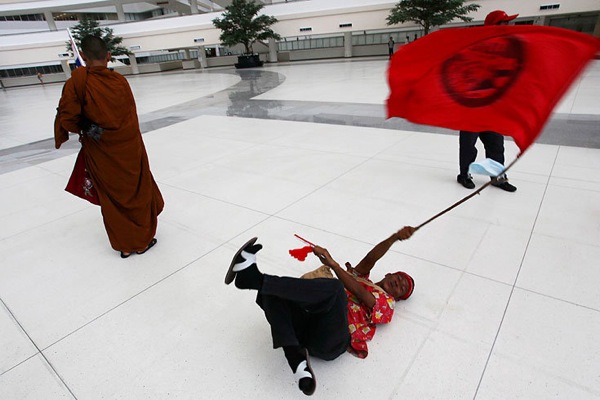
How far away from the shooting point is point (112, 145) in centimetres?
270

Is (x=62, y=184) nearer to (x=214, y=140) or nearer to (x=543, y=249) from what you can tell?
(x=214, y=140)

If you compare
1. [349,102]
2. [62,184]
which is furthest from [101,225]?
[349,102]

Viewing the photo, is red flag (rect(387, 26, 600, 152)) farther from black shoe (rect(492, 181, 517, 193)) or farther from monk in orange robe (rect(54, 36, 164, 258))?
black shoe (rect(492, 181, 517, 193))

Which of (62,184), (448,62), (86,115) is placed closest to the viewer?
(448,62)

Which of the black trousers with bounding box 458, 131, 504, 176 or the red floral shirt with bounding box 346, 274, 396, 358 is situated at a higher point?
the black trousers with bounding box 458, 131, 504, 176

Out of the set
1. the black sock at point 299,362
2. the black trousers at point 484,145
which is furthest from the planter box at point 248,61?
the black sock at point 299,362

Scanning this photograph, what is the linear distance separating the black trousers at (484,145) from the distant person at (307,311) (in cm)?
227

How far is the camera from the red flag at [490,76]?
5.12ft

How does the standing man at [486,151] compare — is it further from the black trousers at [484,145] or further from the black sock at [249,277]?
the black sock at [249,277]

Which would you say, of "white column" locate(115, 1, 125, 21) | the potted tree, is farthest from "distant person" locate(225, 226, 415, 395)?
"white column" locate(115, 1, 125, 21)

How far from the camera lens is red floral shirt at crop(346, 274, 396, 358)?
1886 millimetres

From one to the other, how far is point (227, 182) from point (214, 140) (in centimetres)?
221

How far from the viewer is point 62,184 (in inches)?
186

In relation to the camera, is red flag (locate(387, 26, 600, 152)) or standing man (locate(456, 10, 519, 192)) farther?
standing man (locate(456, 10, 519, 192))
